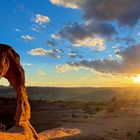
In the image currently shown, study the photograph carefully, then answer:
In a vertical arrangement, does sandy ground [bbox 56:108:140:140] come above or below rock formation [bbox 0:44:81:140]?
Result: below

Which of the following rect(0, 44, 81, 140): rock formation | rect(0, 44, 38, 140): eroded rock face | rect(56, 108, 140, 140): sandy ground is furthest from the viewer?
rect(56, 108, 140, 140): sandy ground

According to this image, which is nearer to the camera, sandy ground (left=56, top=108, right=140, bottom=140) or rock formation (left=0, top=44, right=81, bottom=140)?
rock formation (left=0, top=44, right=81, bottom=140)

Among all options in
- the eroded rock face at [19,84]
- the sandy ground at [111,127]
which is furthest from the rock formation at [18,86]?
the sandy ground at [111,127]

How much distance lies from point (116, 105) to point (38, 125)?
54.8 ft

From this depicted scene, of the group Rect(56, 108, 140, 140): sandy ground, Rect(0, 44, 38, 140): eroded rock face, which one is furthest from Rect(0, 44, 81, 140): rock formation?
Rect(56, 108, 140, 140): sandy ground

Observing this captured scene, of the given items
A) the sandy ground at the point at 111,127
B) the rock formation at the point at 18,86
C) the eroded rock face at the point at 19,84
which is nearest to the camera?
the rock formation at the point at 18,86

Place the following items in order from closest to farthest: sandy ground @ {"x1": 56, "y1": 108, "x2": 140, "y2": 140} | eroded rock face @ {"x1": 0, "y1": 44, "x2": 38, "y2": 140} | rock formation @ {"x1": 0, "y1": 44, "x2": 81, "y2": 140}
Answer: rock formation @ {"x1": 0, "y1": 44, "x2": 81, "y2": 140} → eroded rock face @ {"x1": 0, "y1": 44, "x2": 38, "y2": 140} → sandy ground @ {"x1": 56, "y1": 108, "x2": 140, "y2": 140}

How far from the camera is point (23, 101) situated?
19625mm

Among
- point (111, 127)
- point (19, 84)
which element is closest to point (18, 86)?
point (19, 84)

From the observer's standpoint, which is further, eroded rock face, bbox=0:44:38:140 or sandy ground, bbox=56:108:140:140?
sandy ground, bbox=56:108:140:140

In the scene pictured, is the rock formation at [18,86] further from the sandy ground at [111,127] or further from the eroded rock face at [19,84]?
the sandy ground at [111,127]

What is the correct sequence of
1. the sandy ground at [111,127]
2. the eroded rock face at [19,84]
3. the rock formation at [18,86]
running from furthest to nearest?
the sandy ground at [111,127]
the eroded rock face at [19,84]
the rock formation at [18,86]

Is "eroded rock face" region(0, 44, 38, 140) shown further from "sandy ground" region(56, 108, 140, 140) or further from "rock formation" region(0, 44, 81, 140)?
"sandy ground" region(56, 108, 140, 140)

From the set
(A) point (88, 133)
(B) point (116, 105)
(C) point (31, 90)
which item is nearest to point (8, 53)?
(A) point (88, 133)
